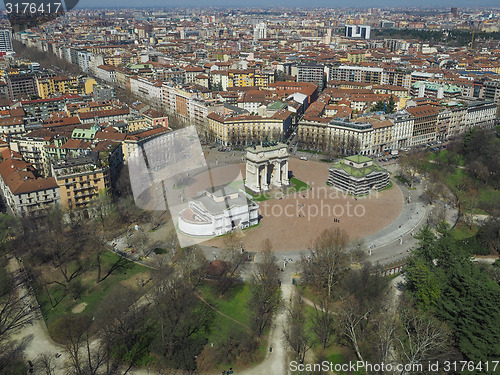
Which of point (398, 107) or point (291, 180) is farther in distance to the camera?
point (398, 107)

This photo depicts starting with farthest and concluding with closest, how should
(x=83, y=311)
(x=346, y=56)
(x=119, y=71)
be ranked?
1. (x=346, y=56)
2. (x=119, y=71)
3. (x=83, y=311)

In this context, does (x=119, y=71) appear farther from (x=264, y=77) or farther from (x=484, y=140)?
(x=484, y=140)

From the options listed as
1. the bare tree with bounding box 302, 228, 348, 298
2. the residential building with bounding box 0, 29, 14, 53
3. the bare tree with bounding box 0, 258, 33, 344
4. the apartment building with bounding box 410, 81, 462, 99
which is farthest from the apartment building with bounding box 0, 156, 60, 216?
the residential building with bounding box 0, 29, 14, 53

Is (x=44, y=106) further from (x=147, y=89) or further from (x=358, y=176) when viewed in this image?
(x=358, y=176)

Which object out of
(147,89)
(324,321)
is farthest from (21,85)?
(324,321)

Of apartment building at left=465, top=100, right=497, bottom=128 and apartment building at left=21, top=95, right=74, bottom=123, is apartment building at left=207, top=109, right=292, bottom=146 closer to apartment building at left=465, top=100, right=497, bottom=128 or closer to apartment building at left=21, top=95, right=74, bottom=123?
apartment building at left=21, top=95, right=74, bottom=123

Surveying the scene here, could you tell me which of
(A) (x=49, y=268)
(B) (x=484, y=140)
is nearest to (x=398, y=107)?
(B) (x=484, y=140)

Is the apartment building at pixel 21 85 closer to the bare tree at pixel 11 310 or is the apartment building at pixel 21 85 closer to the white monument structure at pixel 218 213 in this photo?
the white monument structure at pixel 218 213
